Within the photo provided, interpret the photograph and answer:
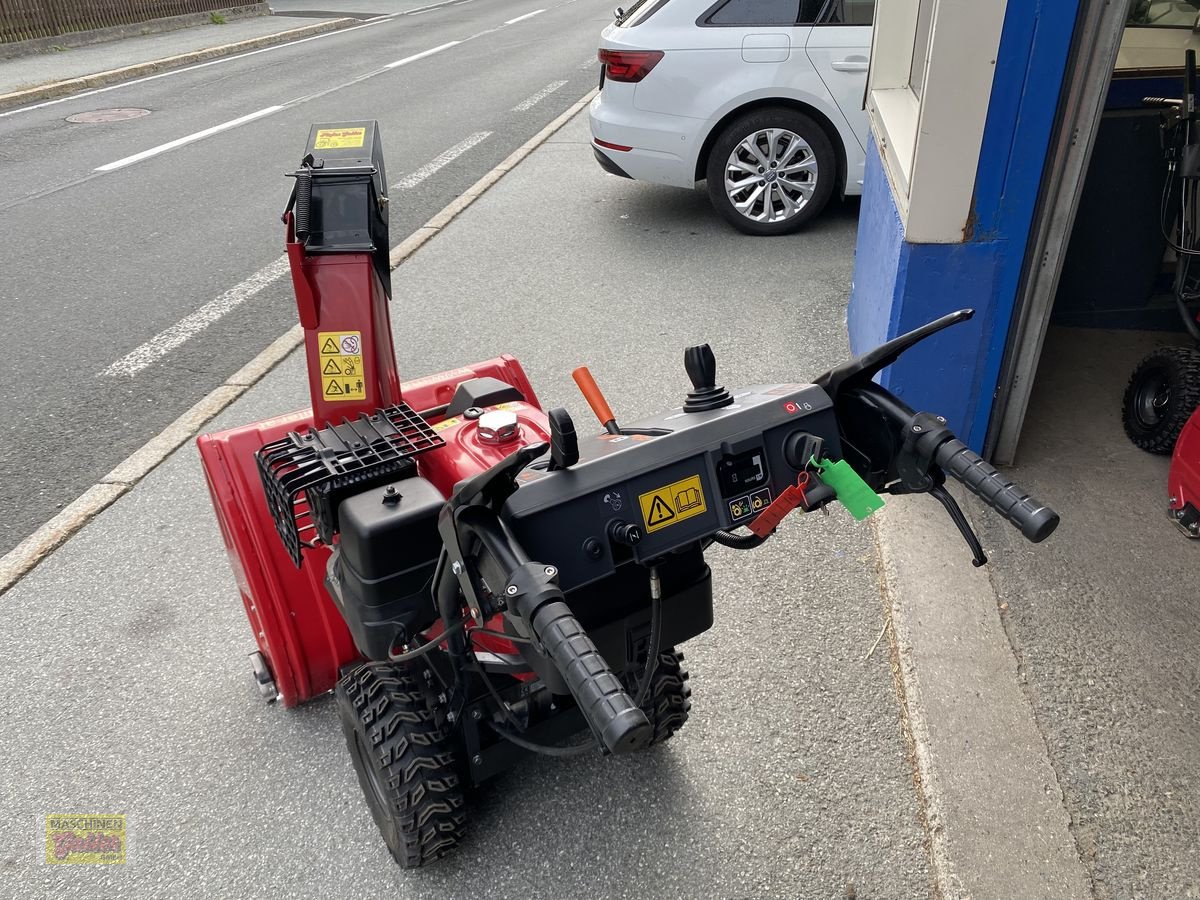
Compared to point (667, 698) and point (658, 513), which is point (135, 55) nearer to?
point (667, 698)

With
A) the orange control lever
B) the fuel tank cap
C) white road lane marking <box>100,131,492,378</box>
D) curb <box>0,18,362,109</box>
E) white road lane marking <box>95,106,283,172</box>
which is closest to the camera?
the orange control lever

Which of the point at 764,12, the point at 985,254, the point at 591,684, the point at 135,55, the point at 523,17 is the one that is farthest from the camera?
the point at 523,17

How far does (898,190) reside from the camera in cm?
351

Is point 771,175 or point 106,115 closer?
point 771,175

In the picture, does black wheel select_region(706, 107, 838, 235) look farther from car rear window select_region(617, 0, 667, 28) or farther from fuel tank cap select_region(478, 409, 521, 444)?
fuel tank cap select_region(478, 409, 521, 444)

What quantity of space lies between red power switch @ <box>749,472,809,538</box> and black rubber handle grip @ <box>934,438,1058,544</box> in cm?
26

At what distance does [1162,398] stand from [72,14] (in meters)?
20.9

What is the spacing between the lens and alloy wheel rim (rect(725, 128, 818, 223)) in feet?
21.5

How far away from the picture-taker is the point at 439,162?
9062 millimetres

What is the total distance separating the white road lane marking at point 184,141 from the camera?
966 centimetres

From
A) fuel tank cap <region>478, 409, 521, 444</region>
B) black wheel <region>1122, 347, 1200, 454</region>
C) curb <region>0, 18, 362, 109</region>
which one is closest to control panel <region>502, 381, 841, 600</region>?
fuel tank cap <region>478, 409, 521, 444</region>

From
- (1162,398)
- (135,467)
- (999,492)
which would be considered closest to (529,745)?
(999,492)

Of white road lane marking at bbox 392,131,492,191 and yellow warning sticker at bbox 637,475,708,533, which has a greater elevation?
yellow warning sticker at bbox 637,475,708,533

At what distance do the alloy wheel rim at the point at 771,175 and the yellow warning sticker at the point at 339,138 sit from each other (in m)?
4.60
